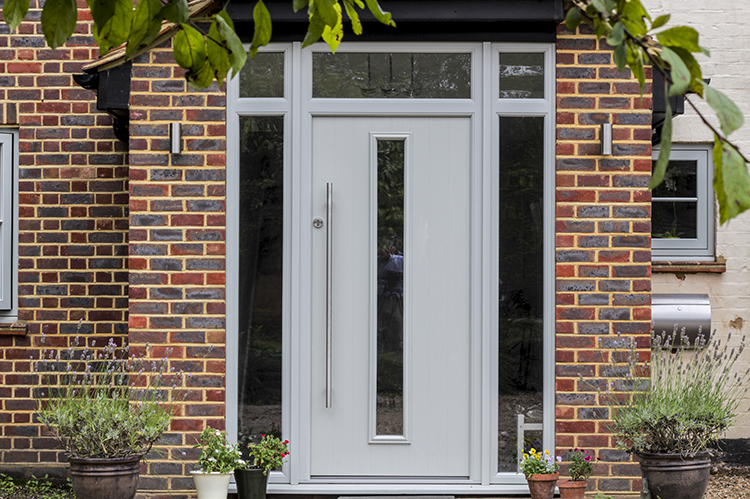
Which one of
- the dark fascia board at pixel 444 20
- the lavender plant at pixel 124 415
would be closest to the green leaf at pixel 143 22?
the dark fascia board at pixel 444 20

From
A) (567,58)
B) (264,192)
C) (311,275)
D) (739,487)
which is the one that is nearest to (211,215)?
(264,192)

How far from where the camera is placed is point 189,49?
5.22 feet

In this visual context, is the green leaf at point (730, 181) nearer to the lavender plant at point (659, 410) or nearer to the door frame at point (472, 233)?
the lavender plant at point (659, 410)

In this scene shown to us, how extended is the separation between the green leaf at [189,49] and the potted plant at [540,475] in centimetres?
347

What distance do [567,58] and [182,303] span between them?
111 inches

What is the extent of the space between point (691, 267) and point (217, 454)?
151 inches

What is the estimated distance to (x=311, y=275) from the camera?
4.65m

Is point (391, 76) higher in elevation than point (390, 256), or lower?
higher

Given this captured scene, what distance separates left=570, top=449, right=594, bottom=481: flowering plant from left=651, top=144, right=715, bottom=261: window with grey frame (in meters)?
2.16

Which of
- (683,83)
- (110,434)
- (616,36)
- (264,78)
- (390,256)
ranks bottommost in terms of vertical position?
(110,434)

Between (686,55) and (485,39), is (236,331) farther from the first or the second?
(686,55)

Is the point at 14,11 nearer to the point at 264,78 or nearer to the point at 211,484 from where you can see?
the point at 264,78

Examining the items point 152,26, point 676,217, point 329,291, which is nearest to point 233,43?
point 152,26

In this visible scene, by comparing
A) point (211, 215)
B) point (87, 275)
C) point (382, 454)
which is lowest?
point (382, 454)
